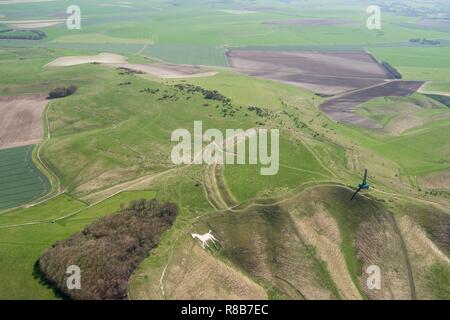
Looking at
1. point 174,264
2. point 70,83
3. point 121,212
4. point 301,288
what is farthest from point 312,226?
point 70,83

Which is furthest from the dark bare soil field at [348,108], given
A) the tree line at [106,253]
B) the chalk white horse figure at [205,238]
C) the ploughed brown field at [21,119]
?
the ploughed brown field at [21,119]

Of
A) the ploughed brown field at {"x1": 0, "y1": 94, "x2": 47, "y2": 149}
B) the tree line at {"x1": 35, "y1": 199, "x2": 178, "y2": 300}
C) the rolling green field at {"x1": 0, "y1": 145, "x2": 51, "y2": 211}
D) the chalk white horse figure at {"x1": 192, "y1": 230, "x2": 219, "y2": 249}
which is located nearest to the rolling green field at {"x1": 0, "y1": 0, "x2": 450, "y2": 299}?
the rolling green field at {"x1": 0, "y1": 145, "x2": 51, "y2": 211}

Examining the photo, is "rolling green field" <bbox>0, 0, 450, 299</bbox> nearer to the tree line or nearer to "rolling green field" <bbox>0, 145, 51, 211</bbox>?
"rolling green field" <bbox>0, 145, 51, 211</bbox>

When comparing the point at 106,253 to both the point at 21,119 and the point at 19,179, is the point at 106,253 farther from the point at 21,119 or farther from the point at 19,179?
the point at 21,119

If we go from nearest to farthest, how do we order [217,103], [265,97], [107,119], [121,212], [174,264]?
[174,264], [121,212], [107,119], [217,103], [265,97]

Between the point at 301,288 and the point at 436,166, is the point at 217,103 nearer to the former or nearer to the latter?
the point at 436,166
